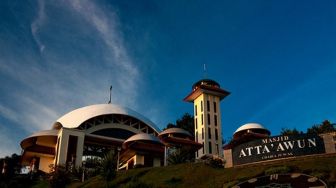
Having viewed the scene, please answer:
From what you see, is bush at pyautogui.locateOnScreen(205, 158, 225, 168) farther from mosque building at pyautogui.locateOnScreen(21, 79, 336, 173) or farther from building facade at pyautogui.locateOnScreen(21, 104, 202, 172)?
building facade at pyautogui.locateOnScreen(21, 104, 202, 172)

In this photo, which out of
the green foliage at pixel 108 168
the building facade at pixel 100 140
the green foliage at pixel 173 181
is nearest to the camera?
the green foliage at pixel 173 181

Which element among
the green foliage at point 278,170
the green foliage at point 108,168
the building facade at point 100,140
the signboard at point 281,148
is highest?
the building facade at point 100,140

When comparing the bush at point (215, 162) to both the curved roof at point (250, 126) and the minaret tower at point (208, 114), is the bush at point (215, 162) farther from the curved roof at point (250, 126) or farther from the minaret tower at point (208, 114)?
the curved roof at point (250, 126)

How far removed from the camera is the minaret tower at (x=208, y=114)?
176 ft

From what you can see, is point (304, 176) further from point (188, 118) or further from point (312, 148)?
point (188, 118)

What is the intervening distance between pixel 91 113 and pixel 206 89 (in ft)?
56.3

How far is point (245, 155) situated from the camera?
2906 cm

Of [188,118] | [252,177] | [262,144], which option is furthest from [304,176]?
[188,118]

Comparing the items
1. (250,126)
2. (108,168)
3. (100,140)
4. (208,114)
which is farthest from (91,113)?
(108,168)

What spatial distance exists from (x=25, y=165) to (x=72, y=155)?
571 inches

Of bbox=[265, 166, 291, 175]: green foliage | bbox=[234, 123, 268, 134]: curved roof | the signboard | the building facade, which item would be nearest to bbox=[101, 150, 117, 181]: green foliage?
A: the signboard

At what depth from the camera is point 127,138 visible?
55531 mm

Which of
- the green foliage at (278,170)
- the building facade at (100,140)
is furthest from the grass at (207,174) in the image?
the building facade at (100,140)

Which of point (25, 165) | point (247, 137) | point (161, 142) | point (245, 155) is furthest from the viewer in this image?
point (25, 165)
